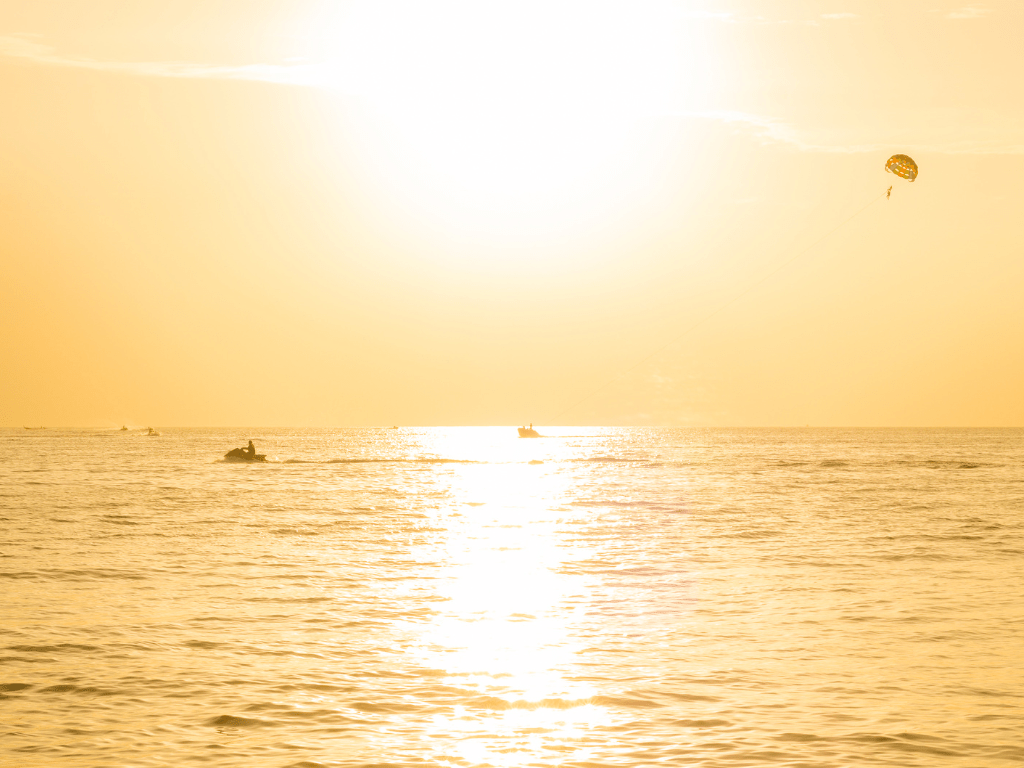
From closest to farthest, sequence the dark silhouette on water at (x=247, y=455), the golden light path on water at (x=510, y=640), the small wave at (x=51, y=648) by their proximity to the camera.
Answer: the golden light path on water at (x=510, y=640), the small wave at (x=51, y=648), the dark silhouette on water at (x=247, y=455)

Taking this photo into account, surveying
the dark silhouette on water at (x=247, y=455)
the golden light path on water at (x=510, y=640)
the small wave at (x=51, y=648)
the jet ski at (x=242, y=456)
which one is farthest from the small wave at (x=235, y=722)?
the jet ski at (x=242, y=456)

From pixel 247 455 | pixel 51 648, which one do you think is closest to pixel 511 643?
pixel 51 648

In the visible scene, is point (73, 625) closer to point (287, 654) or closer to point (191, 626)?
point (191, 626)

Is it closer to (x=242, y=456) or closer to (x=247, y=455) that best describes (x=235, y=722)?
(x=247, y=455)

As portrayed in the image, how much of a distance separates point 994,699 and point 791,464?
94.0 m

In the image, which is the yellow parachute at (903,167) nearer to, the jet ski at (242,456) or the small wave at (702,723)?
the small wave at (702,723)

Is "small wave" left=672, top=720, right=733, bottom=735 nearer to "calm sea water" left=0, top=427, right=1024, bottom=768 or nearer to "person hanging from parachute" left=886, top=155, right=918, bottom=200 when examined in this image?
"calm sea water" left=0, top=427, right=1024, bottom=768

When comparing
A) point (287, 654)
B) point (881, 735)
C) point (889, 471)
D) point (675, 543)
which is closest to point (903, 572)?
point (675, 543)

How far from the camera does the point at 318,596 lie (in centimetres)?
2169

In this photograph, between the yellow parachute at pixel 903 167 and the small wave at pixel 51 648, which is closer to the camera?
the small wave at pixel 51 648

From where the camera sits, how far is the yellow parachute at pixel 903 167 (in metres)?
51.1

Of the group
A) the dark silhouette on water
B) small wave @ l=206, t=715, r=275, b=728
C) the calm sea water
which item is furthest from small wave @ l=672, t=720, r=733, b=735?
the dark silhouette on water

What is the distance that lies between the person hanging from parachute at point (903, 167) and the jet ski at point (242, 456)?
6890 centimetres

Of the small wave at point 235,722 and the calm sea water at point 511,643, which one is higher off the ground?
the calm sea water at point 511,643
